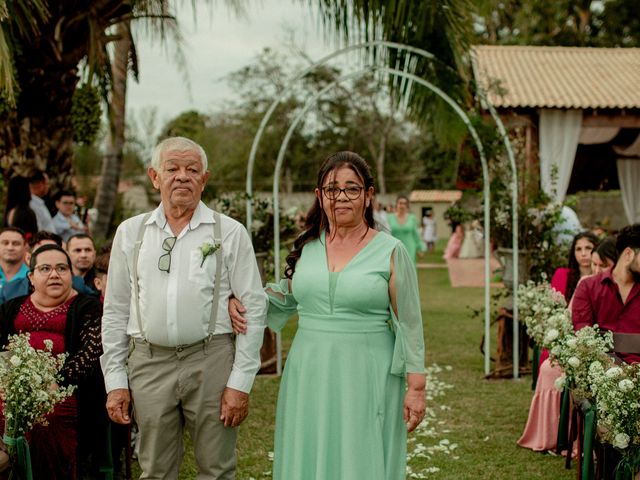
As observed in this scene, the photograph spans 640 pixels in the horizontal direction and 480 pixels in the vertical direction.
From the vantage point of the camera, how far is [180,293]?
3.40 meters

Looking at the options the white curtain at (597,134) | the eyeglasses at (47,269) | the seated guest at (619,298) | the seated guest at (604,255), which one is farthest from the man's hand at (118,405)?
the white curtain at (597,134)

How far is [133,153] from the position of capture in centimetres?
3519

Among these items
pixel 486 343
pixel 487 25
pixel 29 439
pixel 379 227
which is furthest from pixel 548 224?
pixel 487 25

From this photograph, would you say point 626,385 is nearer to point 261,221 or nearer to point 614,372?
point 614,372

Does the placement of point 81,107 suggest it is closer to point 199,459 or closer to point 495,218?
point 495,218

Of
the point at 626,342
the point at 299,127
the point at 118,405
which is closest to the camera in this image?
the point at 118,405

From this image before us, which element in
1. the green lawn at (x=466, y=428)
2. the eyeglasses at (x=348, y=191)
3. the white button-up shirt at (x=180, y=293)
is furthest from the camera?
the green lawn at (x=466, y=428)

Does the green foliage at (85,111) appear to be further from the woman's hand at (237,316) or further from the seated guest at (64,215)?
the woman's hand at (237,316)

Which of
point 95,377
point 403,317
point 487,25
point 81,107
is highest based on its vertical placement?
point 487,25

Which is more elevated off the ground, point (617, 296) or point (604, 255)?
point (604, 255)

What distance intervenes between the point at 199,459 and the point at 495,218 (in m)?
5.42

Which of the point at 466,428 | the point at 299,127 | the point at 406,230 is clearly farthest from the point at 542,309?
the point at 299,127

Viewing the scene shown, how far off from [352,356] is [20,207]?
5.15 metres

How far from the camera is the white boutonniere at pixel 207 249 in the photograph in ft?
11.2
